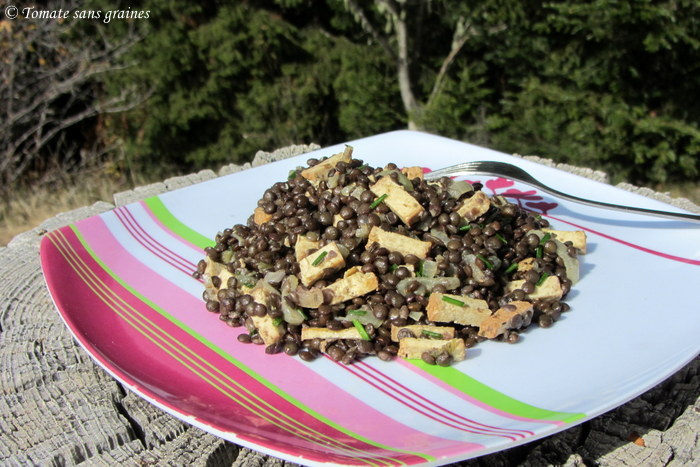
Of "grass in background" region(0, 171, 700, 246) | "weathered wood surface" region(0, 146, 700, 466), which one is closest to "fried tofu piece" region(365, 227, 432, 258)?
"weathered wood surface" region(0, 146, 700, 466)

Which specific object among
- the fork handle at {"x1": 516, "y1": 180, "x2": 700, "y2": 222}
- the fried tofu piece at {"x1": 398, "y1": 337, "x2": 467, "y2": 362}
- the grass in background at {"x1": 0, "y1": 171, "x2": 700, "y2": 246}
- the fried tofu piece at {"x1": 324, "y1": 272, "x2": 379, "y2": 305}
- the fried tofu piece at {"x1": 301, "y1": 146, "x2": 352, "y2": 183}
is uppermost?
the fried tofu piece at {"x1": 301, "y1": 146, "x2": 352, "y2": 183}

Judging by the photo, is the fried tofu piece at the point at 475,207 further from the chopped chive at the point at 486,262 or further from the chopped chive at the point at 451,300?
the chopped chive at the point at 451,300

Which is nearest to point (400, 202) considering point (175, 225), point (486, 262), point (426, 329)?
point (486, 262)

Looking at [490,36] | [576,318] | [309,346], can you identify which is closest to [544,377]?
[576,318]

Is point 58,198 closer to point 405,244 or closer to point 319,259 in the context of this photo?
point 319,259

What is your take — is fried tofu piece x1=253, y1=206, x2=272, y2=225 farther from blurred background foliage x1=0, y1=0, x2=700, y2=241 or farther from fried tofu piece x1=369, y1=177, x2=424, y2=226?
blurred background foliage x1=0, y1=0, x2=700, y2=241

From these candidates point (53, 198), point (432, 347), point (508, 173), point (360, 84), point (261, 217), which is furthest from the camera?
point (360, 84)

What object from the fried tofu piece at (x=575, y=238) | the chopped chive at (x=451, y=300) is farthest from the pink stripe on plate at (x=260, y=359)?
the fried tofu piece at (x=575, y=238)
